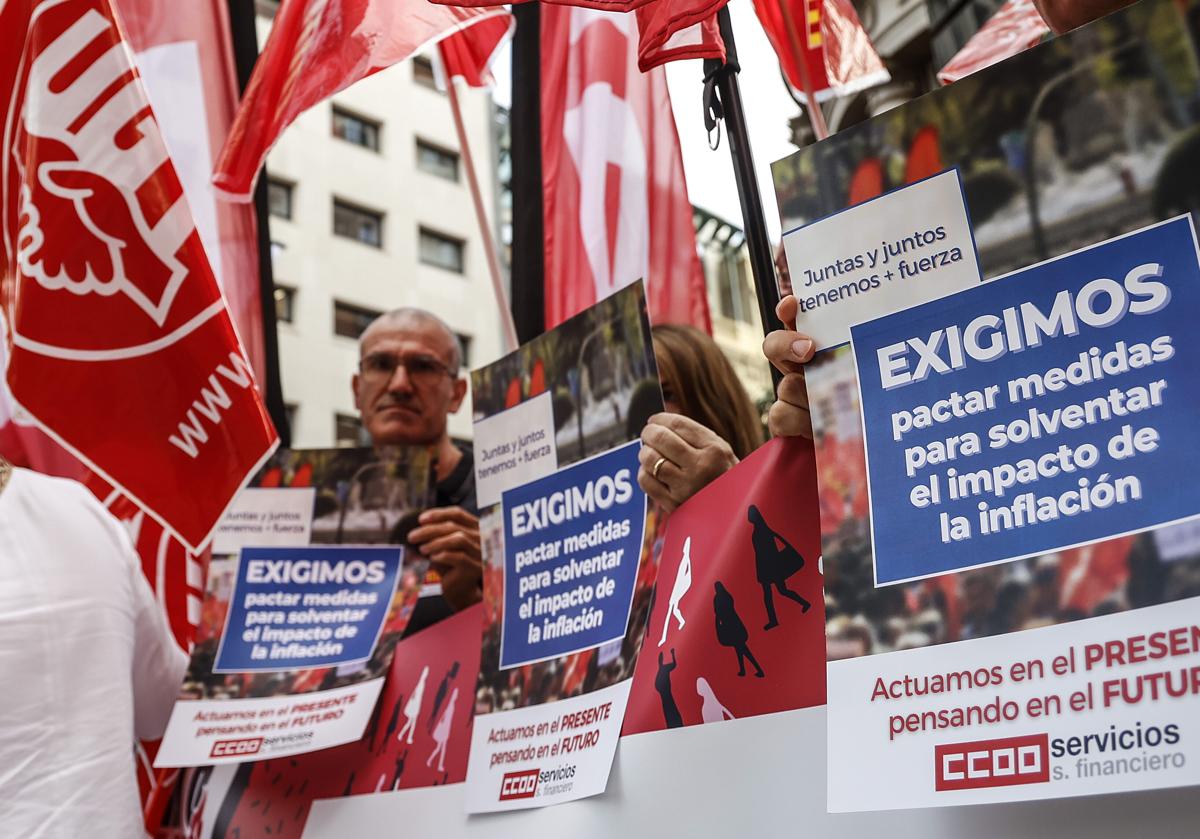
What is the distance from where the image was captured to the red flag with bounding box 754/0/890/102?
6.24 feet

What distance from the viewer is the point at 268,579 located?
1838 mm

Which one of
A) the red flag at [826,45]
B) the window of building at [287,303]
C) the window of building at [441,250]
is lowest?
the red flag at [826,45]

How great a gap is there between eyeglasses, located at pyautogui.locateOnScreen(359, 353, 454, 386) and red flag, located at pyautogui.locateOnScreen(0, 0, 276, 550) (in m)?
0.91

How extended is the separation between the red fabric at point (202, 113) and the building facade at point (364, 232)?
53.7ft

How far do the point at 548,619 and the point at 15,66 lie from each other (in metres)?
1.40

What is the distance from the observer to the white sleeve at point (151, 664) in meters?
1.74

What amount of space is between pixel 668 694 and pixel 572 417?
1.26 feet

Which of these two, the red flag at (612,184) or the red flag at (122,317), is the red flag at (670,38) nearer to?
the red flag at (122,317)

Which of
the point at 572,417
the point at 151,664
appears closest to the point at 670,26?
the point at 572,417

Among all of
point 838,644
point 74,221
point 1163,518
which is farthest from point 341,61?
point 1163,518

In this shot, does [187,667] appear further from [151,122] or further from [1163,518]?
[1163,518]

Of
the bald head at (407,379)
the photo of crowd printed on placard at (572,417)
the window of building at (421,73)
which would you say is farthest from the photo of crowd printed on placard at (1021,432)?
the window of building at (421,73)

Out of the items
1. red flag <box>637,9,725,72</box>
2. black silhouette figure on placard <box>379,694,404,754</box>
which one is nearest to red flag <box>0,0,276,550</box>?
black silhouette figure on placard <box>379,694,404,754</box>

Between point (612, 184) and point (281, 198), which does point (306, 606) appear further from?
point (281, 198)
